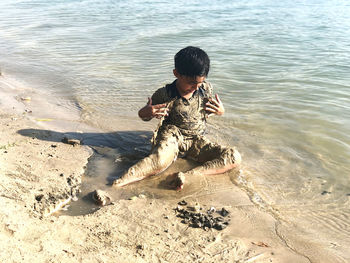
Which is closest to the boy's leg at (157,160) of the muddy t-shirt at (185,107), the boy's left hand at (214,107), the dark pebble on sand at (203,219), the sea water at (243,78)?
the muddy t-shirt at (185,107)

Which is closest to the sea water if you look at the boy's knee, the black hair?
the boy's knee

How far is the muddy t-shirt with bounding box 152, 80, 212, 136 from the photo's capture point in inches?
169

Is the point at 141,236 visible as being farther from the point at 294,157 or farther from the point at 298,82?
the point at 298,82

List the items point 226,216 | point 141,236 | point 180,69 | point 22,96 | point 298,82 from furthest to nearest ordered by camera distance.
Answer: point 298,82, point 22,96, point 180,69, point 226,216, point 141,236

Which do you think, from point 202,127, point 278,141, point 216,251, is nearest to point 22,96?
point 202,127

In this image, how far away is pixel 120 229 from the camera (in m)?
2.84

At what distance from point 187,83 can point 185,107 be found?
355 millimetres

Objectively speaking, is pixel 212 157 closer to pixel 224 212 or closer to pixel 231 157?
pixel 231 157

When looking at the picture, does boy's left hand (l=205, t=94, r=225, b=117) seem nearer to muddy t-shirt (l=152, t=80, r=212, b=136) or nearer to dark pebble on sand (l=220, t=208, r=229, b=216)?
muddy t-shirt (l=152, t=80, r=212, b=136)

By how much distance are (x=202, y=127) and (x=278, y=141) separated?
46.2 inches

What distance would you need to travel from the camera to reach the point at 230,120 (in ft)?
18.5

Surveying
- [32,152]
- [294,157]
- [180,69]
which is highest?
[180,69]

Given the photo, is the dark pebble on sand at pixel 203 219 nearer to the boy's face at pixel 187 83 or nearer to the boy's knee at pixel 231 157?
the boy's knee at pixel 231 157

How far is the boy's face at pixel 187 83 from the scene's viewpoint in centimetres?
399
